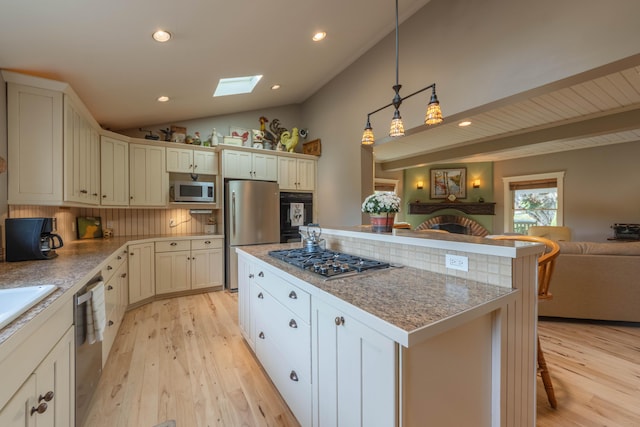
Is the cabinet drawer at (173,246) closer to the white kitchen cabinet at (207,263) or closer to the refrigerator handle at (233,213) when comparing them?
the white kitchen cabinet at (207,263)

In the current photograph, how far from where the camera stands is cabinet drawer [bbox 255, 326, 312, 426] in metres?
1.44

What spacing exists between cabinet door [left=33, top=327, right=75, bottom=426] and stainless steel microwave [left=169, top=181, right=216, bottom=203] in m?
2.72

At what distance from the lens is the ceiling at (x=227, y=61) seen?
5.79 feet

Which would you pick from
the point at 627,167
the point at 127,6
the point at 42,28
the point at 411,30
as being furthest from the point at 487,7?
the point at 627,167

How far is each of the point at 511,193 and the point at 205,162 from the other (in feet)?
24.3

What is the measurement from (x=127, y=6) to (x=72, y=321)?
1.87m

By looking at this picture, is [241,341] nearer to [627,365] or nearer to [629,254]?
[627,365]

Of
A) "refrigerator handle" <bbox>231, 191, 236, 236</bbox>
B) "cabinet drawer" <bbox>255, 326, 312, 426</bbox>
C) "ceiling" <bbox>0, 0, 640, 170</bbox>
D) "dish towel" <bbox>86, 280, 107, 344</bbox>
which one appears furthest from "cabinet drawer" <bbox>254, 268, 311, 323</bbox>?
"refrigerator handle" <bbox>231, 191, 236, 236</bbox>

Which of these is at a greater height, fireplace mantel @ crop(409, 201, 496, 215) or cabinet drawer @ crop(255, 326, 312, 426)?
fireplace mantel @ crop(409, 201, 496, 215)

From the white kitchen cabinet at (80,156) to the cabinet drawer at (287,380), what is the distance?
2.09m

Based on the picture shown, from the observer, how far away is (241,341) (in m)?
2.57

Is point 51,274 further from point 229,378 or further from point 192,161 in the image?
point 192,161

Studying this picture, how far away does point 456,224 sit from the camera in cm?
761

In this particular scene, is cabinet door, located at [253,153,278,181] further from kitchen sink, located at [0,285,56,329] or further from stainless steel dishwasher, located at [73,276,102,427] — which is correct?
kitchen sink, located at [0,285,56,329]
